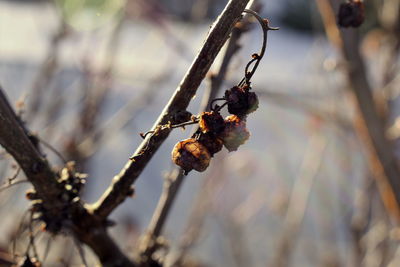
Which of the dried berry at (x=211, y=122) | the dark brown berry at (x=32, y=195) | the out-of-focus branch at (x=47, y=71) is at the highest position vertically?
the out-of-focus branch at (x=47, y=71)

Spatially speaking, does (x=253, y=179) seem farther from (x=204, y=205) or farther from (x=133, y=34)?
(x=133, y=34)

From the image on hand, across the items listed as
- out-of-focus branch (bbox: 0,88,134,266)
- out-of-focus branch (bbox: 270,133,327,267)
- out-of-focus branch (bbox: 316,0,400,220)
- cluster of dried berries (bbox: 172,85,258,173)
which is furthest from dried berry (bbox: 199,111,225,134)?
out-of-focus branch (bbox: 270,133,327,267)

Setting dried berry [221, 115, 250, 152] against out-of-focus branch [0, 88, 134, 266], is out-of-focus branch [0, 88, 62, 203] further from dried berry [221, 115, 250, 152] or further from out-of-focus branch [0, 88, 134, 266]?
dried berry [221, 115, 250, 152]

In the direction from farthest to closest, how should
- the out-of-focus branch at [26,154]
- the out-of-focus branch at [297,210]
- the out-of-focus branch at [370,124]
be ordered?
the out-of-focus branch at [297,210]
the out-of-focus branch at [370,124]
the out-of-focus branch at [26,154]

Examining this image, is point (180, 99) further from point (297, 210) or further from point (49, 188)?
point (297, 210)

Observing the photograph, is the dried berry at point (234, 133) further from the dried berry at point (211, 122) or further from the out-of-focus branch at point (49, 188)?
the out-of-focus branch at point (49, 188)

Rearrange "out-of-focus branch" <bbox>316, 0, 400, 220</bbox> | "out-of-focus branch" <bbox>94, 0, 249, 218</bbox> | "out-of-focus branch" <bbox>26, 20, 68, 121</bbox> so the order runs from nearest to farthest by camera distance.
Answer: "out-of-focus branch" <bbox>94, 0, 249, 218</bbox> → "out-of-focus branch" <bbox>316, 0, 400, 220</bbox> → "out-of-focus branch" <bbox>26, 20, 68, 121</bbox>

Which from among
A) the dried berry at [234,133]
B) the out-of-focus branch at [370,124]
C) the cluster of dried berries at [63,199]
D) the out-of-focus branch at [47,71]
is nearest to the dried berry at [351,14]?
the dried berry at [234,133]

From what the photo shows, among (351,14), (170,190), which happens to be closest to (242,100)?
(351,14)

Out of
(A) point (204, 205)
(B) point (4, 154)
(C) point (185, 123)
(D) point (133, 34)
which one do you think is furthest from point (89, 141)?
(D) point (133, 34)
